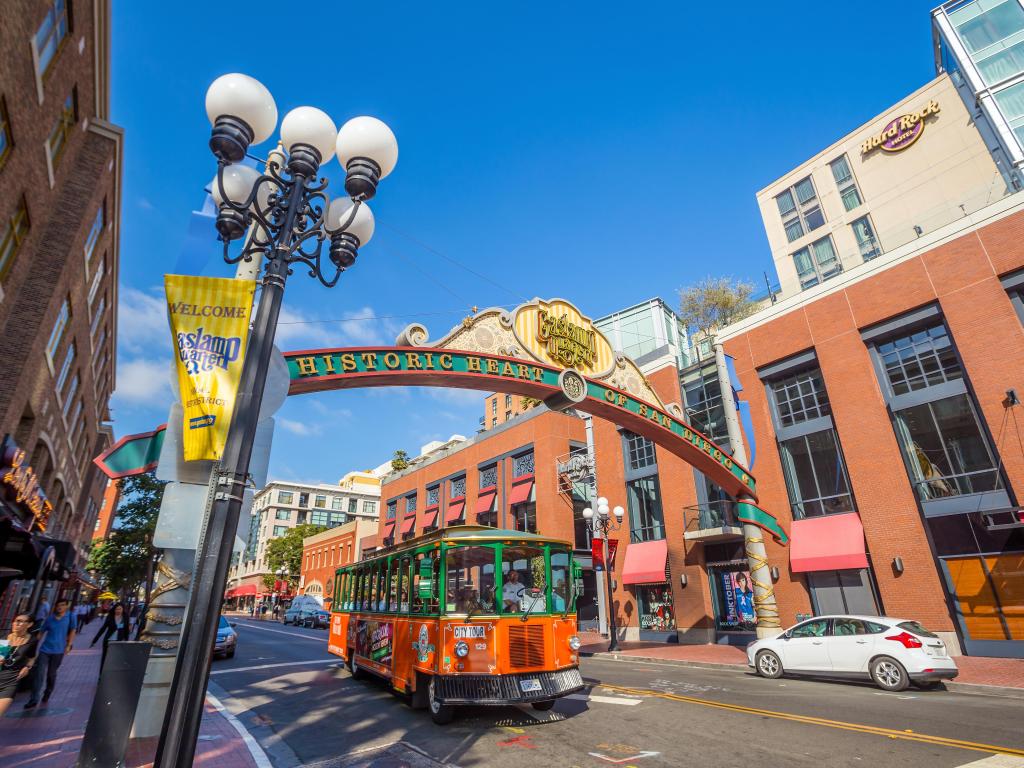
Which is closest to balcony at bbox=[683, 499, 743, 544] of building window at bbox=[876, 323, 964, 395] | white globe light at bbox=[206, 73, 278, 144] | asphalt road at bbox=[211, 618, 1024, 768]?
building window at bbox=[876, 323, 964, 395]

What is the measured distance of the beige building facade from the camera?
32562 millimetres

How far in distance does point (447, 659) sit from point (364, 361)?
5.69 metres

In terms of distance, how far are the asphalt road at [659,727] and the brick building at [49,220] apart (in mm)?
6882

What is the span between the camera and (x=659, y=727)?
7.51 m

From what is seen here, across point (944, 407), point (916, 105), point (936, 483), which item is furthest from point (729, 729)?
point (916, 105)

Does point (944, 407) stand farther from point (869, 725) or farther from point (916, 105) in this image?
point (916, 105)

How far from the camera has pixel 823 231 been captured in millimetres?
38781

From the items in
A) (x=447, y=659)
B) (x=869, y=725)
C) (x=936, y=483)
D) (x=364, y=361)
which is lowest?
(x=869, y=725)

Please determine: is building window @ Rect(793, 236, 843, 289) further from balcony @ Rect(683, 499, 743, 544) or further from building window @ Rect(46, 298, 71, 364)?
building window @ Rect(46, 298, 71, 364)

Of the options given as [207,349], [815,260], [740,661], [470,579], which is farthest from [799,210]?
[207,349]

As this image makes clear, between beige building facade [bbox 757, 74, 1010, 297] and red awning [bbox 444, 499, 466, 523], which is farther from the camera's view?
red awning [bbox 444, 499, 466, 523]

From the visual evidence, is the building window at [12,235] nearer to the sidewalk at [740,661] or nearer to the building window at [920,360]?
the sidewalk at [740,661]

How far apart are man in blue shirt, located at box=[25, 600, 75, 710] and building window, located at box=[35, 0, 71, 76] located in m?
10.9

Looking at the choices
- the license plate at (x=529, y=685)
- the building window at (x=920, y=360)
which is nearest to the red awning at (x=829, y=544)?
the building window at (x=920, y=360)
